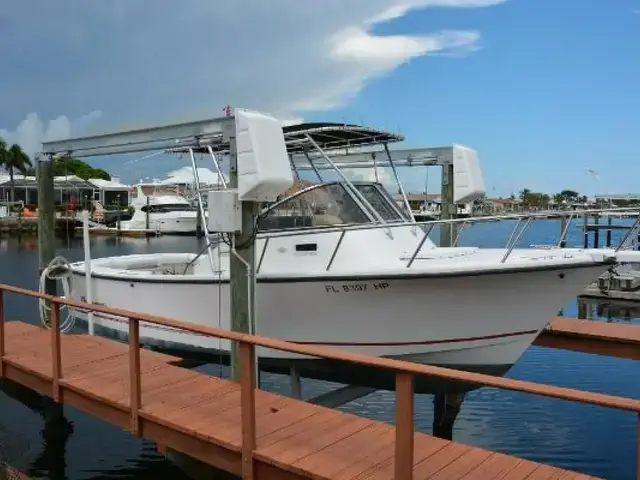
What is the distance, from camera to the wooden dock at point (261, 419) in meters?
4.02

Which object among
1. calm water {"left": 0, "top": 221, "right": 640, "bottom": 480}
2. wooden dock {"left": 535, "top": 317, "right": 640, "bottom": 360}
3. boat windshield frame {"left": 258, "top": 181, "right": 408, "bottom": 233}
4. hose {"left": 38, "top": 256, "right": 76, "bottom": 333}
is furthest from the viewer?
hose {"left": 38, "top": 256, "right": 76, "bottom": 333}

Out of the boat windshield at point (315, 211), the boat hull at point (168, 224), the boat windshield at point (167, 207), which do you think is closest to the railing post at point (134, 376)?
the boat windshield at point (315, 211)

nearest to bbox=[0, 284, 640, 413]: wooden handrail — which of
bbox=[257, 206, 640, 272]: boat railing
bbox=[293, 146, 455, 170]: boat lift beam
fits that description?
bbox=[257, 206, 640, 272]: boat railing

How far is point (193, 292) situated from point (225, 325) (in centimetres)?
65

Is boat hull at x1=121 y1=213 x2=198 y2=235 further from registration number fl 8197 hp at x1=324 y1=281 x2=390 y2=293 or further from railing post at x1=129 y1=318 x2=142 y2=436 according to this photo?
railing post at x1=129 y1=318 x2=142 y2=436

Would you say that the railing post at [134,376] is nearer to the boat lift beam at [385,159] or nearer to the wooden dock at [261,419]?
the wooden dock at [261,419]

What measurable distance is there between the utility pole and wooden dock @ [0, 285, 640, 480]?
0.67 m

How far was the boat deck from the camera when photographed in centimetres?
458

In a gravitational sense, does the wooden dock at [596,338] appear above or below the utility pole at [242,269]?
below

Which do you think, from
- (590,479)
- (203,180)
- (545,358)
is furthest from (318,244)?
(545,358)

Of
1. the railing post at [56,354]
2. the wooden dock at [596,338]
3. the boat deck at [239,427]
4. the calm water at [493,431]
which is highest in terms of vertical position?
the railing post at [56,354]

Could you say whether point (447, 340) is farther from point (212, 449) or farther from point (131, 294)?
point (131, 294)

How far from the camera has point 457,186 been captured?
1136cm

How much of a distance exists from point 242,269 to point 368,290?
1.55 m
